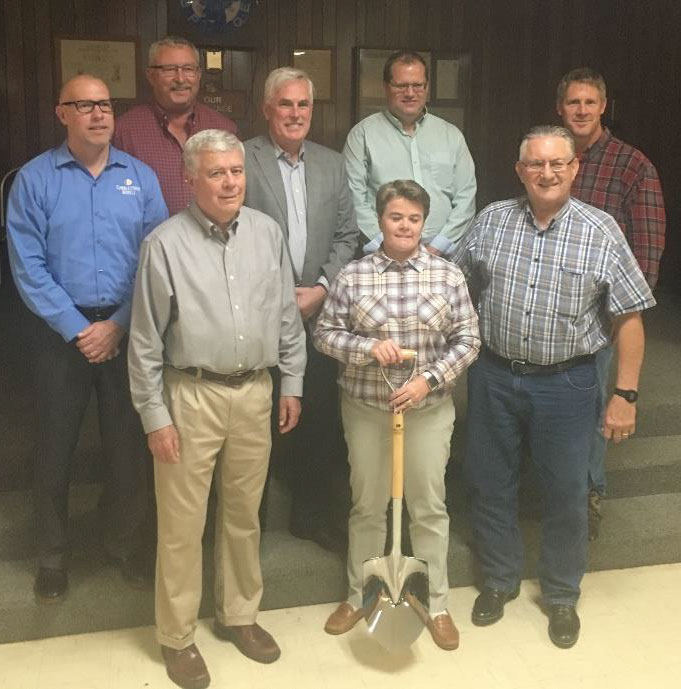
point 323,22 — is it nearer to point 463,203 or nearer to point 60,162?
point 463,203

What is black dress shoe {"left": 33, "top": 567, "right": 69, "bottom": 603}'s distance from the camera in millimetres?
2727

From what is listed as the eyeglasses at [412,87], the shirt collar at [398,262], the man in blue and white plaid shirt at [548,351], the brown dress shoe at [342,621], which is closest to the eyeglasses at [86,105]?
the shirt collar at [398,262]

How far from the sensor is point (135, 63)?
5340 mm

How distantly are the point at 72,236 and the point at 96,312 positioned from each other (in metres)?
0.23

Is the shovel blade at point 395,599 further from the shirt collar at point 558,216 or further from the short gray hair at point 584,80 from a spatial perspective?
the short gray hair at point 584,80

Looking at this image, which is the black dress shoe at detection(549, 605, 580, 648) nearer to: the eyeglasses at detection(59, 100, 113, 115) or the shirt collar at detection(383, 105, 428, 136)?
the shirt collar at detection(383, 105, 428, 136)

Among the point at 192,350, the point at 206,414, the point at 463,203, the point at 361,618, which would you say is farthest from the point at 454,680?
the point at 463,203

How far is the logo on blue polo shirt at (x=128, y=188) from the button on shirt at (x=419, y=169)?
776 mm

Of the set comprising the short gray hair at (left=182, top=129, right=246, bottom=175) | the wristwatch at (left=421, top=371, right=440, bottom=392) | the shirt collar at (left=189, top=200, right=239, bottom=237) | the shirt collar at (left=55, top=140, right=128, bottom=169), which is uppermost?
the short gray hair at (left=182, top=129, right=246, bottom=175)

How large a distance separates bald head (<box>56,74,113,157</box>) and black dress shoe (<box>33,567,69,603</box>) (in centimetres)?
131

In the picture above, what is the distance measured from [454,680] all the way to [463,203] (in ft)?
5.25

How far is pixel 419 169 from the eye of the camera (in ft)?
10.1

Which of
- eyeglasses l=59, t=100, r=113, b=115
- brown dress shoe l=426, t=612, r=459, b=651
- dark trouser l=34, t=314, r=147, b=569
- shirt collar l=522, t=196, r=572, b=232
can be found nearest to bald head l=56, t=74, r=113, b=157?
eyeglasses l=59, t=100, r=113, b=115

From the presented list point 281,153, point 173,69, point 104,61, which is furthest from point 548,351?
point 104,61
